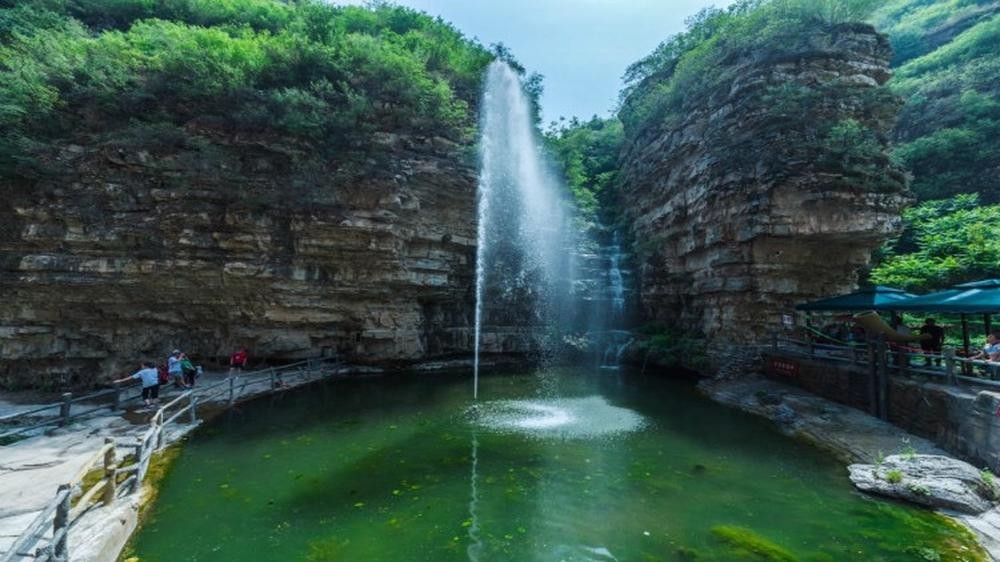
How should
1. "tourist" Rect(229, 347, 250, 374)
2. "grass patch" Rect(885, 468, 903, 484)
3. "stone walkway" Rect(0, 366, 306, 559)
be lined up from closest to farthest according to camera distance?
"stone walkway" Rect(0, 366, 306, 559) → "grass patch" Rect(885, 468, 903, 484) → "tourist" Rect(229, 347, 250, 374)

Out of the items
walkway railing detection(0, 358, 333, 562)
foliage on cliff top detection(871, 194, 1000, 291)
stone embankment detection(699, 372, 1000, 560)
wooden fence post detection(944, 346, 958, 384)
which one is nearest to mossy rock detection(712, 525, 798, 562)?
stone embankment detection(699, 372, 1000, 560)

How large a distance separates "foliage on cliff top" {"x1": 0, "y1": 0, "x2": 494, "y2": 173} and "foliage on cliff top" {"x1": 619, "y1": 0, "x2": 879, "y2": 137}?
475 inches

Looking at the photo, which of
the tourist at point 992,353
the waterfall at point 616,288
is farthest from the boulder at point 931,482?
the waterfall at point 616,288

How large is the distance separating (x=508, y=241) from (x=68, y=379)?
722 inches

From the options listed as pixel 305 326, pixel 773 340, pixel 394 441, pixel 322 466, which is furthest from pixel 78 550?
pixel 773 340

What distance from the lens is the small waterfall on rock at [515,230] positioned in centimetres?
2230

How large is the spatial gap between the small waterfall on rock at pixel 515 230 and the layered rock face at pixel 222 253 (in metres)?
2.70

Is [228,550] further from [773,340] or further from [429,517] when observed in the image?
[773,340]

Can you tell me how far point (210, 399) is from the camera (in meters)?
13.1

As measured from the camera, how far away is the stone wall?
7.83 meters

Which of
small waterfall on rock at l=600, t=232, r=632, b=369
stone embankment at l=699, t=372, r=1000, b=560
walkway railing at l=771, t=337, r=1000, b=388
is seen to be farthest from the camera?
small waterfall on rock at l=600, t=232, r=632, b=369

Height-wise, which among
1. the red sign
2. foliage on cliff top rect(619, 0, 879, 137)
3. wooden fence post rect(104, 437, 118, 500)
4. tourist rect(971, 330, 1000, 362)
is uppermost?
foliage on cliff top rect(619, 0, 879, 137)

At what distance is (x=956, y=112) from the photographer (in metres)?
24.8

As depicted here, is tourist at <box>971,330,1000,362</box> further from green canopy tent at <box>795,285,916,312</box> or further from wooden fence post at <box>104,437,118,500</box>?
wooden fence post at <box>104,437,118,500</box>
